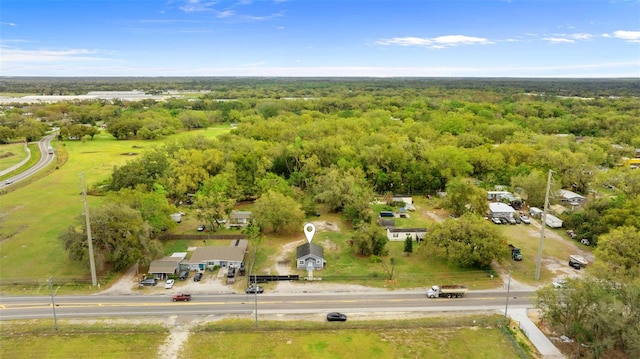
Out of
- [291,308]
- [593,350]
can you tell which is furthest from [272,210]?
[593,350]

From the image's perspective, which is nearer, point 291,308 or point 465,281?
point 291,308

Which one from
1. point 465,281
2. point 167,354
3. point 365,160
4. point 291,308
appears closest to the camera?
point 167,354

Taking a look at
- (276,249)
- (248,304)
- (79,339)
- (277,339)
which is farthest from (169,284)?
(277,339)

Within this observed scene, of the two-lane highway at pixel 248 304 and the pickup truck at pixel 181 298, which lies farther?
the pickup truck at pixel 181 298

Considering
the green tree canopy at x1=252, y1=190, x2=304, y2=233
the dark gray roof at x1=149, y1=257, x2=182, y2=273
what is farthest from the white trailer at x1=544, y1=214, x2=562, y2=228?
the dark gray roof at x1=149, y1=257, x2=182, y2=273

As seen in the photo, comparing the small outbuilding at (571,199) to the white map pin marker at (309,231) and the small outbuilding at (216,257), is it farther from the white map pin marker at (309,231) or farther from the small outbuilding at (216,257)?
the small outbuilding at (216,257)

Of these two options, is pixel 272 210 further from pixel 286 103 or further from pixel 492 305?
pixel 286 103

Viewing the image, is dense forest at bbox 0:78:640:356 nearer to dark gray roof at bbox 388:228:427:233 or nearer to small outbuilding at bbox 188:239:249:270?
small outbuilding at bbox 188:239:249:270

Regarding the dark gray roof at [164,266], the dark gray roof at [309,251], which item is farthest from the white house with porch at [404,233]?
the dark gray roof at [164,266]

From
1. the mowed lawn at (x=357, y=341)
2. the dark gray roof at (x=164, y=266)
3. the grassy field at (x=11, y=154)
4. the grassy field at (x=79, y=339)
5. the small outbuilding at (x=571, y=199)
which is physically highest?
the grassy field at (x=11, y=154)
